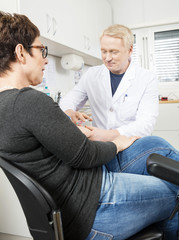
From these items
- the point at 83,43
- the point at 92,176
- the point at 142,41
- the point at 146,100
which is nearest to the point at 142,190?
the point at 92,176

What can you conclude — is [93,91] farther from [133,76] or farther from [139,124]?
[139,124]

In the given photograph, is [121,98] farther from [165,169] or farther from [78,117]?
[165,169]

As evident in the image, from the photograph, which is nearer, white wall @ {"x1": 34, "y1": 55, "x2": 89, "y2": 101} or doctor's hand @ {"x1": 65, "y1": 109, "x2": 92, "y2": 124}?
doctor's hand @ {"x1": 65, "y1": 109, "x2": 92, "y2": 124}

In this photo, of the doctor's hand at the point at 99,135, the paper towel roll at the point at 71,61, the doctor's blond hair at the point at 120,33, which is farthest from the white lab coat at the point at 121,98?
the paper towel roll at the point at 71,61

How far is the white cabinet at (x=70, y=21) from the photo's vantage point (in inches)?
73.8

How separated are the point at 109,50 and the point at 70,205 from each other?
1.19 meters

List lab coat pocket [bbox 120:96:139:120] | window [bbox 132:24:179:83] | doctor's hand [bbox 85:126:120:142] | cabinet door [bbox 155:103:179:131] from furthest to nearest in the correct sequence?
window [bbox 132:24:179:83]
cabinet door [bbox 155:103:179:131]
lab coat pocket [bbox 120:96:139:120]
doctor's hand [bbox 85:126:120:142]

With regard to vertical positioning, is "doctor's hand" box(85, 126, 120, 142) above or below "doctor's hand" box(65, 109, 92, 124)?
below

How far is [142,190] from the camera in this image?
790 mm

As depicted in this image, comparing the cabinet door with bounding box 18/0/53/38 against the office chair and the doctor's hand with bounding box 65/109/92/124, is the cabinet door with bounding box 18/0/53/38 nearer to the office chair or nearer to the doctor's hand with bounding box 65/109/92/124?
the doctor's hand with bounding box 65/109/92/124

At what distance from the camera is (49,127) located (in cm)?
65

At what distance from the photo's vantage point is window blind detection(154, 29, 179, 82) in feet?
13.3

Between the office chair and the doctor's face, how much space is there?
112 centimetres

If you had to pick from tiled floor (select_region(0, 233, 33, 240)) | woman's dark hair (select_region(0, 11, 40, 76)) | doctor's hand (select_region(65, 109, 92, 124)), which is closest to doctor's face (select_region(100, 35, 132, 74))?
doctor's hand (select_region(65, 109, 92, 124))
